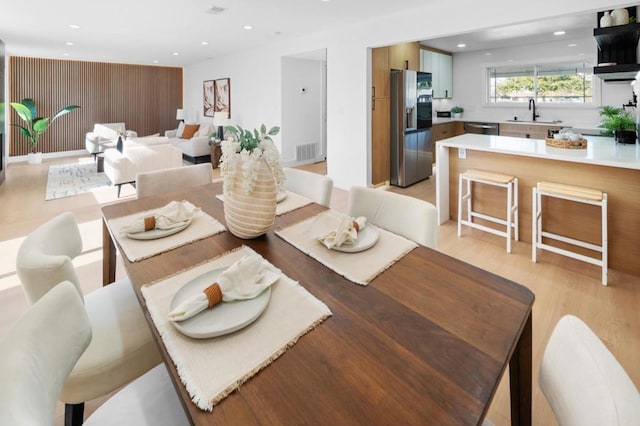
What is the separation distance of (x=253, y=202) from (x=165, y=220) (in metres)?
0.48

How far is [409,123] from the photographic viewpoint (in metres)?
5.44

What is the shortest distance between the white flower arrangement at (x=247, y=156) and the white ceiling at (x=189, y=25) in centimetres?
328

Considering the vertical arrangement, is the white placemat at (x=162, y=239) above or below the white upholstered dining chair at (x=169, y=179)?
below

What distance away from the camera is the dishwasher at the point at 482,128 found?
23.1 ft

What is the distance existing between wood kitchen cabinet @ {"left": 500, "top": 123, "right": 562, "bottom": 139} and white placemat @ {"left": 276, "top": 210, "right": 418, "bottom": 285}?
6.42 meters

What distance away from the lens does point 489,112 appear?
7523mm

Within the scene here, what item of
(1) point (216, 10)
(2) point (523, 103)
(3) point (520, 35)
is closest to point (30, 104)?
(1) point (216, 10)

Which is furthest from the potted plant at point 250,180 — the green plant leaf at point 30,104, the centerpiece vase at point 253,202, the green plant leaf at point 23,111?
the green plant leaf at point 30,104

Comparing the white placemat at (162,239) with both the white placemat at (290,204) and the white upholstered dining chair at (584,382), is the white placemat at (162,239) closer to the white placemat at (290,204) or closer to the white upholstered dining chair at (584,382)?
the white placemat at (290,204)

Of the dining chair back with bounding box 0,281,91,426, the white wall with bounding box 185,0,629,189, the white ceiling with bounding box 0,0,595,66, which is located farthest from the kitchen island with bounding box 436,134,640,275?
the dining chair back with bounding box 0,281,91,426

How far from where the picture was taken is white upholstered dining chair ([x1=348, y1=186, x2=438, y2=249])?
60.7 inches

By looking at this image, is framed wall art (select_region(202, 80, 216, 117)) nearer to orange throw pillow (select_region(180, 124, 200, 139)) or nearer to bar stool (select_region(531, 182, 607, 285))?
orange throw pillow (select_region(180, 124, 200, 139))

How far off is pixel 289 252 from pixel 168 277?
436 millimetres

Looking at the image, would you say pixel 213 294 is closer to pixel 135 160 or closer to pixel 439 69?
pixel 135 160
